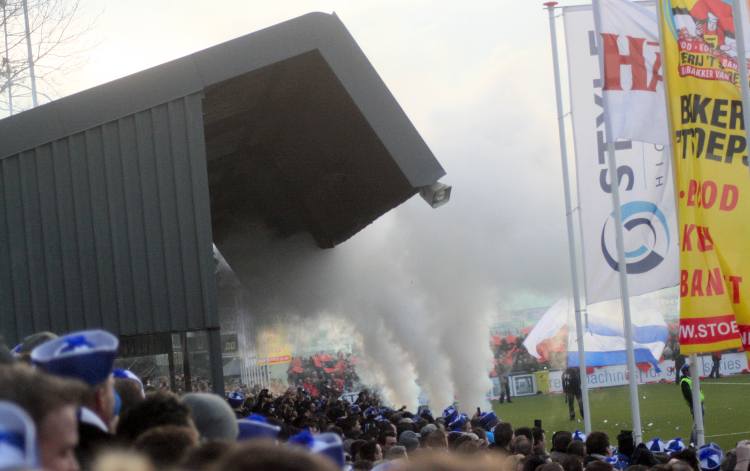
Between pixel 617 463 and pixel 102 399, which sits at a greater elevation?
pixel 102 399

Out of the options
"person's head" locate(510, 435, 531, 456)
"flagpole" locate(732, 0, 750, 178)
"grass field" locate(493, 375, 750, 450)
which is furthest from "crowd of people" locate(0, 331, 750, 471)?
"grass field" locate(493, 375, 750, 450)

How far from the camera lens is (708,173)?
1142 centimetres

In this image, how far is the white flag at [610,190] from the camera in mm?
13828

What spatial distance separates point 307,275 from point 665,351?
87.0 feet

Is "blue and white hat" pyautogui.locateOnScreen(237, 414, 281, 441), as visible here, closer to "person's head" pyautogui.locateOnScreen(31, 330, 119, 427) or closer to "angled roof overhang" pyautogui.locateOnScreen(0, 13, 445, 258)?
"person's head" pyautogui.locateOnScreen(31, 330, 119, 427)

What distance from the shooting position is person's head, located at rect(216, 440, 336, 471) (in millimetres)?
1781

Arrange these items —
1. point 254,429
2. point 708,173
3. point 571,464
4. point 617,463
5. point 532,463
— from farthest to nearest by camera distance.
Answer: point 708,173 → point 617,463 → point 532,463 → point 571,464 → point 254,429

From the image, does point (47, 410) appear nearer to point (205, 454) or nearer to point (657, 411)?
point (205, 454)

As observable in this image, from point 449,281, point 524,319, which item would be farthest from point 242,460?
point 524,319

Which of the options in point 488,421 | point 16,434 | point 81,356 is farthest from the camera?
point 488,421

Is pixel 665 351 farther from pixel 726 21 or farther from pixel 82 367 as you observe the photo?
pixel 82 367

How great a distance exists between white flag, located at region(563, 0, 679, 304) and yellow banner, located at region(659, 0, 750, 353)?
4.51ft

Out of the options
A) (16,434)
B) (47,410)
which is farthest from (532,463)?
(16,434)

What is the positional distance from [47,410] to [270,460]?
2.62 feet
